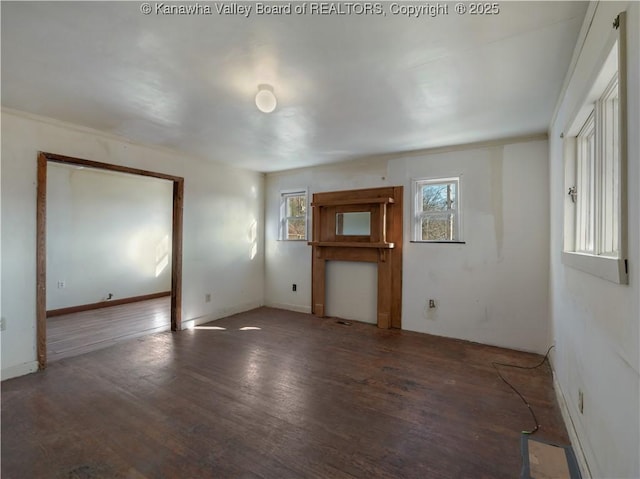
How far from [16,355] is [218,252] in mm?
2496

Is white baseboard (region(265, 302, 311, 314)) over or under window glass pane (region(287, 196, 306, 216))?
under

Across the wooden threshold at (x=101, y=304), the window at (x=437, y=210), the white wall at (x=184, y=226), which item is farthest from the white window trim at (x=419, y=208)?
the wooden threshold at (x=101, y=304)

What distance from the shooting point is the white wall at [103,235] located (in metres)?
5.14

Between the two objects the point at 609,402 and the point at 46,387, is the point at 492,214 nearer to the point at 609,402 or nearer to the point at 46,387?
the point at 609,402

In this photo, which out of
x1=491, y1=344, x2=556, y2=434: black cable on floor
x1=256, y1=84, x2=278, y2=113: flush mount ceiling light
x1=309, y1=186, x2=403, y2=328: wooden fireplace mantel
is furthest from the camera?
x1=309, y1=186, x2=403, y2=328: wooden fireplace mantel

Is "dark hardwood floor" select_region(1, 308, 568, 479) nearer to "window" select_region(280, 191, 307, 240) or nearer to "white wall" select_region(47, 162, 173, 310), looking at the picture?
"window" select_region(280, 191, 307, 240)

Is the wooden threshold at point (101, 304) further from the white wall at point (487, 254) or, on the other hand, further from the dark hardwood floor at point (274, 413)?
the white wall at point (487, 254)

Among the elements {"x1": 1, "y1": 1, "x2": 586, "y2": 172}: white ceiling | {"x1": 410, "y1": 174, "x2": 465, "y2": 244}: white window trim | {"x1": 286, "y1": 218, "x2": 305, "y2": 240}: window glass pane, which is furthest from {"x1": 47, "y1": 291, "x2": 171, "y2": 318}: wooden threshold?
{"x1": 410, "y1": 174, "x2": 465, "y2": 244}: white window trim

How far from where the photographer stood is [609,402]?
1326 millimetres

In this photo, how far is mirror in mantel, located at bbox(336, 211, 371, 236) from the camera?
14.9ft

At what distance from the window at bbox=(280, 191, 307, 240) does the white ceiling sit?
2006mm

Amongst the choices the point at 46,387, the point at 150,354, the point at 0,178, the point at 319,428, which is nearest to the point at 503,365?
the point at 319,428

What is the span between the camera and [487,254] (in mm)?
3662

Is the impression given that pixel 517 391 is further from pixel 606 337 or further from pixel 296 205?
pixel 296 205
